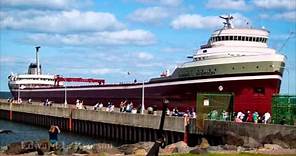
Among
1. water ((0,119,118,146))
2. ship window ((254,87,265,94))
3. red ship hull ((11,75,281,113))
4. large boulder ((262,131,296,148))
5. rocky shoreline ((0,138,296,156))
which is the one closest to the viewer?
rocky shoreline ((0,138,296,156))

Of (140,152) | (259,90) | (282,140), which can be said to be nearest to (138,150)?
(140,152)

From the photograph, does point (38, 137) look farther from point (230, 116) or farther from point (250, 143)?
point (250, 143)

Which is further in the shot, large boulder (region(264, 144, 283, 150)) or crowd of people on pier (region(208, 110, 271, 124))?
crowd of people on pier (region(208, 110, 271, 124))

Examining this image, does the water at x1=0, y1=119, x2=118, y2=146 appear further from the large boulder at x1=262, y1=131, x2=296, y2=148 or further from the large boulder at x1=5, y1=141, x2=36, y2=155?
the large boulder at x1=262, y1=131, x2=296, y2=148

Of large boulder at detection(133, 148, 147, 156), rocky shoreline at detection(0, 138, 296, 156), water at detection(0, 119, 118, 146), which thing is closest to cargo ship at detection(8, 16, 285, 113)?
water at detection(0, 119, 118, 146)

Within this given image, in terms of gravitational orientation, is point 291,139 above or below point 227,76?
below

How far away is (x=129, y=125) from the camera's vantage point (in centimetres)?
5231

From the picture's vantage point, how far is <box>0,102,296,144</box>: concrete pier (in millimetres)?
36197

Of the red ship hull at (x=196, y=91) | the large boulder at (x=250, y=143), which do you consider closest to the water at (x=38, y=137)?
the red ship hull at (x=196, y=91)

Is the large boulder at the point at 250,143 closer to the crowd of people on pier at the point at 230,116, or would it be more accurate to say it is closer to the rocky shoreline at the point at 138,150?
the rocky shoreline at the point at 138,150

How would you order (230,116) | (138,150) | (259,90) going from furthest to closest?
1. (259,90)
2. (230,116)
3. (138,150)

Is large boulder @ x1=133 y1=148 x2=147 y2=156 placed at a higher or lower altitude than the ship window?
lower

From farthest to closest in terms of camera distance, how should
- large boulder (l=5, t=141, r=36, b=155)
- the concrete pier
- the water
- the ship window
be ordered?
the water < the ship window < the concrete pier < large boulder (l=5, t=141, r=36, b=155)

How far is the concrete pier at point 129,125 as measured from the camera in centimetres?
3620
